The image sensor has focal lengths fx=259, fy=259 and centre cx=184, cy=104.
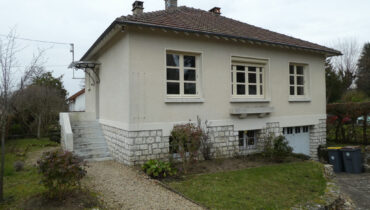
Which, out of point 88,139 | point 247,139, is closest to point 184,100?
point 247,139

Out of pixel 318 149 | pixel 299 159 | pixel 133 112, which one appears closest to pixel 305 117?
pixel 318 149

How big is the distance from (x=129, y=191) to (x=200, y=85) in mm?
4678

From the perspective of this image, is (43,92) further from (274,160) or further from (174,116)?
(274,160)

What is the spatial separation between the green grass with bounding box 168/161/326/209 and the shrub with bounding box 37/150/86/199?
7.85 ft

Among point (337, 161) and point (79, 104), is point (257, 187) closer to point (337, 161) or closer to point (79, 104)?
point (337, 161)

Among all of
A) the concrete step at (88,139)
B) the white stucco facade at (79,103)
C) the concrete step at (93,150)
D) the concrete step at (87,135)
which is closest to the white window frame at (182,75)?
the concrete step at (93,150)

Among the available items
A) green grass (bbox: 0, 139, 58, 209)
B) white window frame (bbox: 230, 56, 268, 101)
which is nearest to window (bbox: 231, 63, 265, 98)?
white window frame (bbox: 230, 56, 268, 101)

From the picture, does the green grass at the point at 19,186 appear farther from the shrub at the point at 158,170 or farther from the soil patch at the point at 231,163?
the soil patch at the point at 231,163

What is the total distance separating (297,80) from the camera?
40.4 feet

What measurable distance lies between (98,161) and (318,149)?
1005 centimetres

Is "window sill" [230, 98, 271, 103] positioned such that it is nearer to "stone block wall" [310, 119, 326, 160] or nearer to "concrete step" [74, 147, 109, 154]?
"stone block wall" [310, 119, 326, 160]

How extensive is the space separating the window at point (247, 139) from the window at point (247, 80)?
154 centimetres

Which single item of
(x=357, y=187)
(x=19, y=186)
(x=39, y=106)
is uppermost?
(x=39, y=106)

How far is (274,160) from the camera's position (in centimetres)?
948
